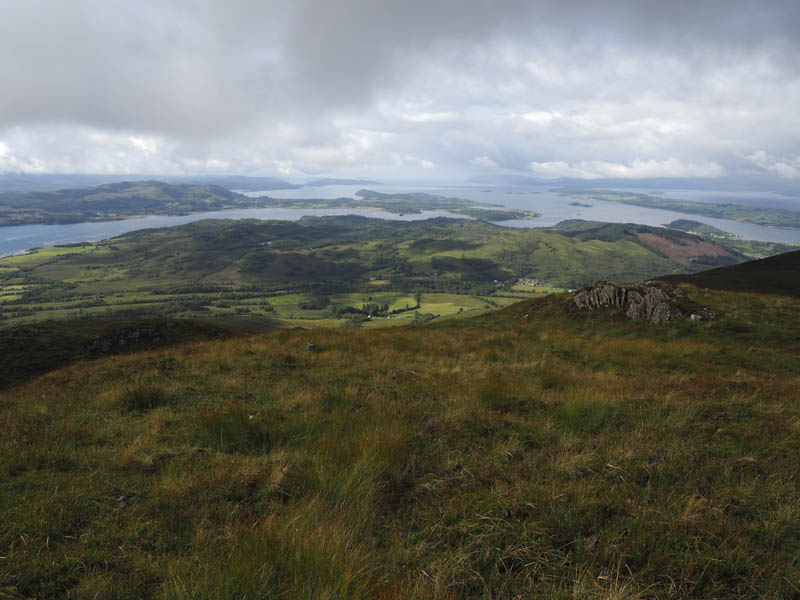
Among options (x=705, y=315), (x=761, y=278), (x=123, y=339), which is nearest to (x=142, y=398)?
(x=123, y=339)

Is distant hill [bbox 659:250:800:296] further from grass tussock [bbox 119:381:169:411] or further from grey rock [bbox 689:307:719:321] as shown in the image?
grass tussock [bbox 119:381:169:411]

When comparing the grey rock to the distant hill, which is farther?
the distant hill

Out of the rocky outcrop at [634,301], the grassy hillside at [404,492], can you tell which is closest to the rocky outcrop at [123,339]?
the grassy hillside at [404,492]

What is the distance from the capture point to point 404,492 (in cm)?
365

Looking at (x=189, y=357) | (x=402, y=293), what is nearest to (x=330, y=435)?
(x=189, y=357)

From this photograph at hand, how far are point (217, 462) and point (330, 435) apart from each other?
53.7 inches

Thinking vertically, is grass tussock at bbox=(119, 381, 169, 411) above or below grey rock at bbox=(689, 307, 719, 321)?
above

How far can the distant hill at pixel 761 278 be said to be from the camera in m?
28.9

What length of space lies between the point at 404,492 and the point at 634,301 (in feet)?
83.6

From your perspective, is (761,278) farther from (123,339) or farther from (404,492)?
(123,339)

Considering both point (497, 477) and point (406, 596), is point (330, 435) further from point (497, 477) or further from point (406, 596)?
point (406, 596)

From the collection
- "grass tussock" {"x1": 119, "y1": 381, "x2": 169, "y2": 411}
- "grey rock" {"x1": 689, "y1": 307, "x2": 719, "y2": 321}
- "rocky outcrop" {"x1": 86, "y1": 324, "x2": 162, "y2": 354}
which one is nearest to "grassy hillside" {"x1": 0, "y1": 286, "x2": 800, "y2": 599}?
"grass tussock" {"x1": 119, "y1": 381, "x2": 169, "y2": 411}

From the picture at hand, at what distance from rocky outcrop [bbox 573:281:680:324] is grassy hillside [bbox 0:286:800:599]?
655 inches

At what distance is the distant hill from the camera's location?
2891cm
